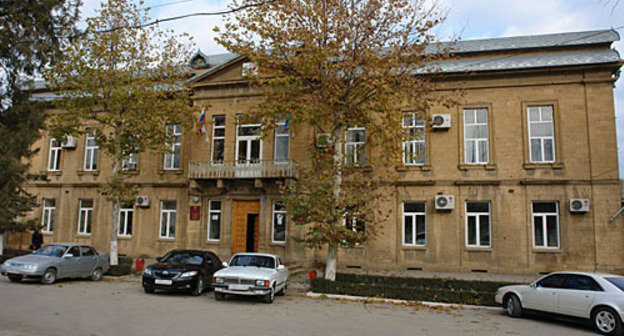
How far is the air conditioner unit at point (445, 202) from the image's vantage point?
2050 centimetres

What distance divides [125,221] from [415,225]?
17.1 m

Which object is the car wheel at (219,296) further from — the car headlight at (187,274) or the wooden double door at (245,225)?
the wooden double door at (245,225)

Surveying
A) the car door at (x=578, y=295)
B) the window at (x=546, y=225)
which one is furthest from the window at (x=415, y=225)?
the car door at (x=578, y=295)

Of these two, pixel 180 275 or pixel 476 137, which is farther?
pixel 476 137

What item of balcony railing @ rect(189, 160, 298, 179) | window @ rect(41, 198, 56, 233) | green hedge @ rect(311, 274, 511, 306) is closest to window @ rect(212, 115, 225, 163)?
balcony railing @ rect(189, 160, 298, 179)

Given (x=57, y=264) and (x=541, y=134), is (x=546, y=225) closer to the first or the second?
(x=541, y=134)

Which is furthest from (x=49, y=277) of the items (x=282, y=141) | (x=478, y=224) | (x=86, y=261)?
(x=478, y=224)

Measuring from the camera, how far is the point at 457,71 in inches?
827

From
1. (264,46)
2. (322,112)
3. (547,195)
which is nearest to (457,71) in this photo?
(547,195)

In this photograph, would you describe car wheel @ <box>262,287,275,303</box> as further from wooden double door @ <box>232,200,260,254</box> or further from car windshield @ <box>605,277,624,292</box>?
wooden double door @ <box>232,200,260,254</box>

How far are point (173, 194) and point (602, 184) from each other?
862 inches

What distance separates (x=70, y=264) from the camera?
16.0m

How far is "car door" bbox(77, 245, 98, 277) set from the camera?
54.1 feet

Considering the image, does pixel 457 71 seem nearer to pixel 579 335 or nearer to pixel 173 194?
pixel 579 335
